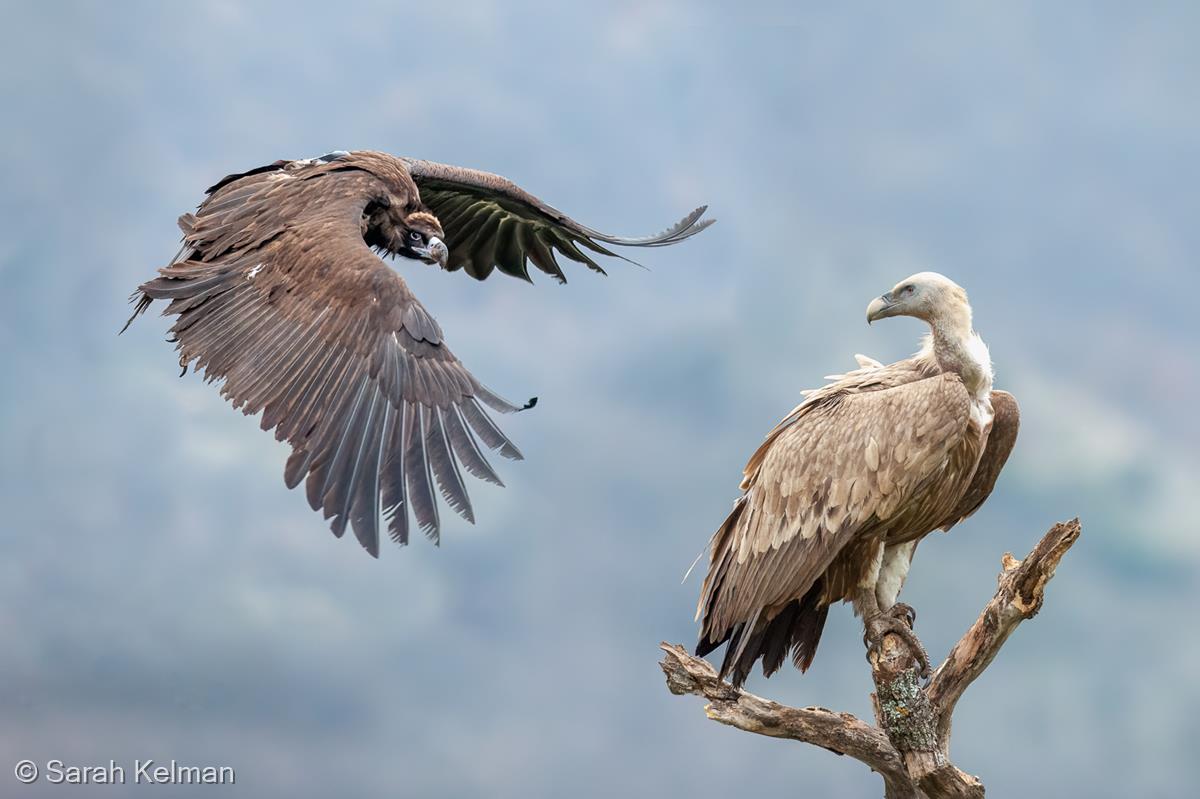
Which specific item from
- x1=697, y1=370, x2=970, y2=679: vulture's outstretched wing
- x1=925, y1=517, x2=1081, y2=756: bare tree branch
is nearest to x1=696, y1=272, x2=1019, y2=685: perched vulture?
x1=697, y1=370, x2=970, y2=679: vulture's outstretched wing

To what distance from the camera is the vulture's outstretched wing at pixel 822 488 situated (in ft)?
23.4

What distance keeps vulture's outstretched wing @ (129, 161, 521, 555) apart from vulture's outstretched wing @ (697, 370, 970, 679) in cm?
174

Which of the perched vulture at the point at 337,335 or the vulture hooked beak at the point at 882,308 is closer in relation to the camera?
the perched vulture at the point at 337,335

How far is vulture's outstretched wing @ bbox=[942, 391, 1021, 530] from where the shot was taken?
7.68 m

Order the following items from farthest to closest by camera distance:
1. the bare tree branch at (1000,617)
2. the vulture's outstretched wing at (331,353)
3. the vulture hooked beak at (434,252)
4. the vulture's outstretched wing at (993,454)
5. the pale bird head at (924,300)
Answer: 1. the vulture hooked beak at (434,252)
2. the vulture's outstretched wing at (993,454)
3. the pale bird head at (924,300)
4. the bare tree branch at (1000,617)
5. the vulture's outstretched wing at (331,353)

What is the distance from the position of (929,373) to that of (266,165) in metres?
4.23

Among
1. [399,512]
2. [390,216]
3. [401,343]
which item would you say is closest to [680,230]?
[390,216]

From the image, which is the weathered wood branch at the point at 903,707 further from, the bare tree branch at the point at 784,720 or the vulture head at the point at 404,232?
the vulture head at the point at 404,232

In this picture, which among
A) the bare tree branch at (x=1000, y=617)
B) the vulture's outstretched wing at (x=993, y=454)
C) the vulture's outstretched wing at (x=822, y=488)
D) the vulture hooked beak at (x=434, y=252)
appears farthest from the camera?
the vulture hooked beak at (x=434, y=252)

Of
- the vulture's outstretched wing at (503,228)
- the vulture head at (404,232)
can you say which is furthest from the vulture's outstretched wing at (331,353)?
the vulture's outstretched wing at (503,228)

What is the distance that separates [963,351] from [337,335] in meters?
3.29

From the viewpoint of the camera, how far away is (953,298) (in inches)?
295

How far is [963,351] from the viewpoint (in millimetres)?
7438

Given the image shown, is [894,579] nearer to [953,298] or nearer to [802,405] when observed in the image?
[802,405]
